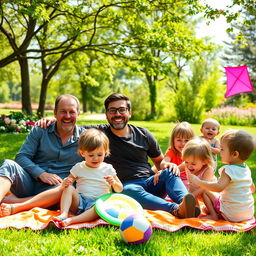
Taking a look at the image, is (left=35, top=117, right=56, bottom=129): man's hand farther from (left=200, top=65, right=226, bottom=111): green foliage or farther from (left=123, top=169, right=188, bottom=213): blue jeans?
(left=200, top=65, right=226, bottom=111): green foliage

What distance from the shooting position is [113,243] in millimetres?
2650

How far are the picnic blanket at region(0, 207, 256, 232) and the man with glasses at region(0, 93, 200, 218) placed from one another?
21 cm

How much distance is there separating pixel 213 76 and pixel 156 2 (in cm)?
1759

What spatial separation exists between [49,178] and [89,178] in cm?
49

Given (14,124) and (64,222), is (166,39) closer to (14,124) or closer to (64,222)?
(14,124)

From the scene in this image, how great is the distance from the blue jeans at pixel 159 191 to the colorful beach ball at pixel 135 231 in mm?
903

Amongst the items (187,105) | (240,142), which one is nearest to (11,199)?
(240,142)

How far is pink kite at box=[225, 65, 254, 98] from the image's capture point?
13.2 metres

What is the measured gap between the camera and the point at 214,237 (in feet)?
9.51

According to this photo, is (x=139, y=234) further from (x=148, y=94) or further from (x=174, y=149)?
(x=148, y=94)

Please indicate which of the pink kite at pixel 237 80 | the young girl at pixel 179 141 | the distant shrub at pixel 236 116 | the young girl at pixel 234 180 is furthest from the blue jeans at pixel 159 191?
the distant shrub at pixel 236 116

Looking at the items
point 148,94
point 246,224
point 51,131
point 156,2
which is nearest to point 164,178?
point 246,224

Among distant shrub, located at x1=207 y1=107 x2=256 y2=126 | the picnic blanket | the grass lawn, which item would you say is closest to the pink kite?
distant shrub, located at x1=207 y1=107 x2=256 y2=126

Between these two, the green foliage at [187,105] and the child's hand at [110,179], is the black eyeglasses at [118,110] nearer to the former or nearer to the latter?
the child's hand at [110,179]
